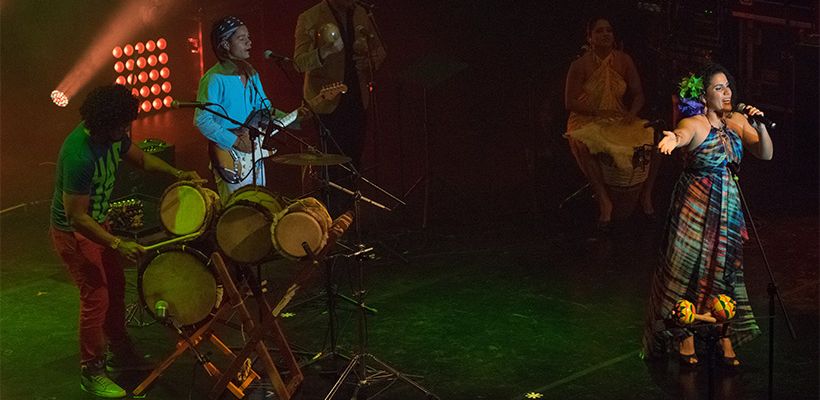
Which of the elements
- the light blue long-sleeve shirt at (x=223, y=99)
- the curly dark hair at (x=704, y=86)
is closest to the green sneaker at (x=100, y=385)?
the light blue long-sleeve shirt at (x=223, y=99)

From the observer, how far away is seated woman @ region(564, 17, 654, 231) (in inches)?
401

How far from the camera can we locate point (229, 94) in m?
8.22

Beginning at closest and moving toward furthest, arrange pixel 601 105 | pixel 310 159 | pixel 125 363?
pixel 310 159 < pixel 125 363 < pixel 601 105

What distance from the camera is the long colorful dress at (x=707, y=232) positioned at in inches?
280

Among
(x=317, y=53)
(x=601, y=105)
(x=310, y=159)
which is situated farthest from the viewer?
(x=601, y=105)

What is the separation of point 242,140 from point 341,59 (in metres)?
1.81

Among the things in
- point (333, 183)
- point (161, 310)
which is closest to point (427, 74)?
point (333, 183)

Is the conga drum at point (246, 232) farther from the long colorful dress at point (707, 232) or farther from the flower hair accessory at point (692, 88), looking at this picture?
the flower hair accessory at point (692, 88)

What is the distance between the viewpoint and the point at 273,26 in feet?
39.0

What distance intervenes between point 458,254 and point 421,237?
0.62 meters

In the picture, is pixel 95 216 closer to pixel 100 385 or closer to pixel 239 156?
pixel 100 385

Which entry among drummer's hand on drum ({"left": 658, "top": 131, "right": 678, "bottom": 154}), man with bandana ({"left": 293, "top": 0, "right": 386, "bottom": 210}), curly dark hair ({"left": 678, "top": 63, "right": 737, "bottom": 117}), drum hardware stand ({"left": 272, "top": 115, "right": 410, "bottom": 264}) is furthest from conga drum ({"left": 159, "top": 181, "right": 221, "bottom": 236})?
curly dark hair ({"left": 678, "top": 63, "right": 737, "bottom": 117})

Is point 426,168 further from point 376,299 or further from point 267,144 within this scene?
point 267,144

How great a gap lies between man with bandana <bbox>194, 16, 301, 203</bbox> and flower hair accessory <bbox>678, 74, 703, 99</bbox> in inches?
115
